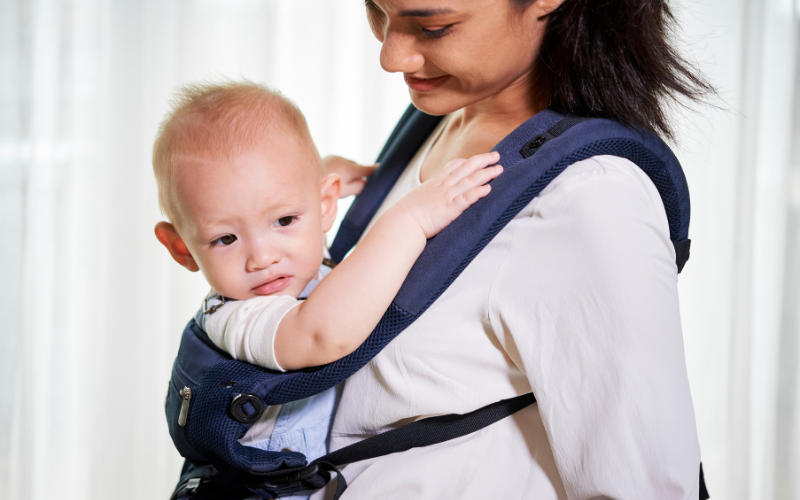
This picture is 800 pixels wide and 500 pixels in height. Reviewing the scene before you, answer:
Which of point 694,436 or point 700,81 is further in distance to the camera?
point 700,81

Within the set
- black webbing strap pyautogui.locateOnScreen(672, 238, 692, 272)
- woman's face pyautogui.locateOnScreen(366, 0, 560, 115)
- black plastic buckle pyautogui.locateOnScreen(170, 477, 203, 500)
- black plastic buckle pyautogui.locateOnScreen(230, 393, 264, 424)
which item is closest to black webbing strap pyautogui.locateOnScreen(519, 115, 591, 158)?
woman's face pyautogui.locateOnScreen(366, 0, 560, 115)

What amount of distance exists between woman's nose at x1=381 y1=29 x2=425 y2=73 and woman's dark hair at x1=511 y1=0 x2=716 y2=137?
0.16 m

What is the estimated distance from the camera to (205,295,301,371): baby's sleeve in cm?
80

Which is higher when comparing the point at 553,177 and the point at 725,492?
the point at 553,177

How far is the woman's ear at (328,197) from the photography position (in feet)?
3.54

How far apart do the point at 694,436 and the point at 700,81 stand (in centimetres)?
50

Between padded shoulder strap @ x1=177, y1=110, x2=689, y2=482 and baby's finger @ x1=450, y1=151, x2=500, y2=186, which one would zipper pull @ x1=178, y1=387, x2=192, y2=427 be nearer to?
padded shoulder strap @ x1=177, y1=110, x2=689, y2=482

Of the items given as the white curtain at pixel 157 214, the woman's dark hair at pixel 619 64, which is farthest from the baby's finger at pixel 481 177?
the white curtain at pixel 157 214

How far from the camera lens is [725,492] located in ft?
7.74

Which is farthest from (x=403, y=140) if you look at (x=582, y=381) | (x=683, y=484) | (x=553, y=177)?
(x=683, y=484)

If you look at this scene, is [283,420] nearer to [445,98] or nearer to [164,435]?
[445,98]

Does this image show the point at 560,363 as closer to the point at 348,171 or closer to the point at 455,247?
the point at 455,247

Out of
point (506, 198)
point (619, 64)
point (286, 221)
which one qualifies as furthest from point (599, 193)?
point (286, 221)

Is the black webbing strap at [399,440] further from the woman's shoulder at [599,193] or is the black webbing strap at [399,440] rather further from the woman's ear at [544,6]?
the woman's ear at [544,6]
